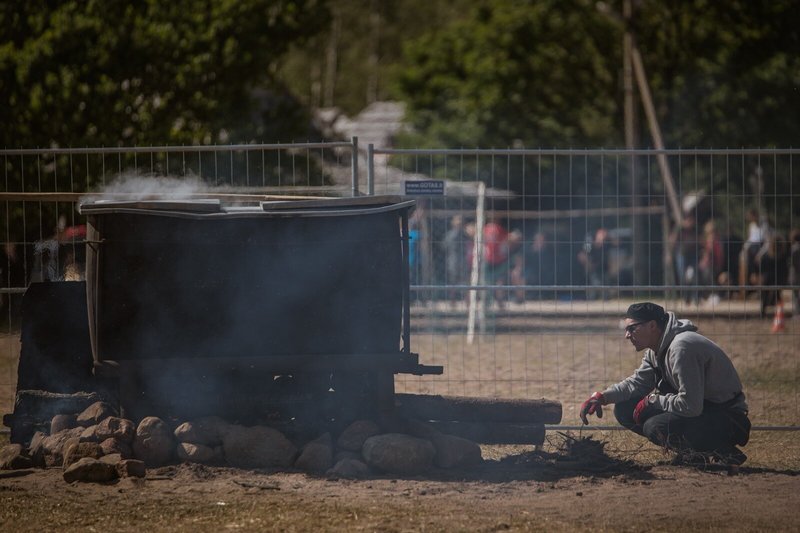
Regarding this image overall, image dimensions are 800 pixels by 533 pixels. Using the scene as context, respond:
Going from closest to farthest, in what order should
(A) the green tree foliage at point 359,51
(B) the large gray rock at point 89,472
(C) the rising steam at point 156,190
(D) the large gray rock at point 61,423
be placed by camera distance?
1. (B) the large gray rock at point 89,472
2. (D) the large gray rock at point 61,423
3. (C) the rising steam at point 156,190
4. (A) the green tree foliage at point 359,51

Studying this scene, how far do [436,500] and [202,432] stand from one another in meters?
1.88

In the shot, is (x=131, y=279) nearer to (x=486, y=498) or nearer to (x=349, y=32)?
(x=486, y=498)

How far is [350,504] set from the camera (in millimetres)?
6977

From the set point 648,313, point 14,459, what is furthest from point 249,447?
point 648,313

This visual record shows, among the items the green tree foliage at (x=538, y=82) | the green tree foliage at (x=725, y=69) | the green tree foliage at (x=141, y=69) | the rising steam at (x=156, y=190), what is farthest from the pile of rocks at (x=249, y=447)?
the green tree foliage at (x=538, y=82)

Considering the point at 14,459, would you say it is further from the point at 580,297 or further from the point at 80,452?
the point at 580,297

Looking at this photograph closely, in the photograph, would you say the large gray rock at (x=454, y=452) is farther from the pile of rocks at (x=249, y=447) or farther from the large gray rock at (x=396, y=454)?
the large gray rock at (x=396, y=454)

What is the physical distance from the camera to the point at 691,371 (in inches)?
310

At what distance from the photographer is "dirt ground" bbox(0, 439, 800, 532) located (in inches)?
256

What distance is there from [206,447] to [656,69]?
31874 mm

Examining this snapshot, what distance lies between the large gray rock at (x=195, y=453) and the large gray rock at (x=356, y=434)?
2.88ft

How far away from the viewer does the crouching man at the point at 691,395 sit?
7.92m

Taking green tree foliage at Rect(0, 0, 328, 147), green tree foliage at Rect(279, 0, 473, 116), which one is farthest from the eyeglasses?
green tree foliage at Rect(279, 0, 473, 116)

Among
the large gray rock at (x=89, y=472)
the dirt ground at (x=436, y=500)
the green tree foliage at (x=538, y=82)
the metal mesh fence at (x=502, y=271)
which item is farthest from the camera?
the green tree foliage at (x=538, y=82)
